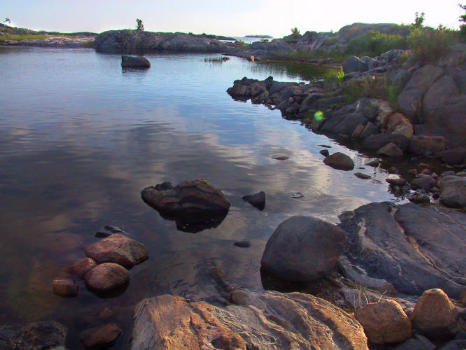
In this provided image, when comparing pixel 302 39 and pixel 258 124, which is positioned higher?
pixel 302 39

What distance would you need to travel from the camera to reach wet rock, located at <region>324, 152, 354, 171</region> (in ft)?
56.6

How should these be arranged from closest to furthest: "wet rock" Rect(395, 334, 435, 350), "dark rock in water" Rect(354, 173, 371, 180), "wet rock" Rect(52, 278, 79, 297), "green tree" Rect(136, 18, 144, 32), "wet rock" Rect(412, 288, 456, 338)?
"wet rock" Rect(395, 334, 435, 350), "wet rock" Rect(412, 288, 456, 338), "wet rock" Rect(52, 278, 79, 297), "dark rock in water" Rect(354, 173, 371, 180), "green tree" Rect(136, 18, 144, 32)

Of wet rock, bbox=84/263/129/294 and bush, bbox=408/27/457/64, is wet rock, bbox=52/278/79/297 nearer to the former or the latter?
wet rock, bbox=84/263/129/294

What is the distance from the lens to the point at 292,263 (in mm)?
8758

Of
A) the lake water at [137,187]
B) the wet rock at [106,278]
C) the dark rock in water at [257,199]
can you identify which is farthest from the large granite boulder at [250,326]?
the dark rock in water at [257,199]

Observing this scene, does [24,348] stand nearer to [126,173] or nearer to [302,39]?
[126,173]

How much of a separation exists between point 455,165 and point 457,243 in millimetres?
9191

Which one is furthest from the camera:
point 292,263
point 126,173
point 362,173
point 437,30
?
point 437,30

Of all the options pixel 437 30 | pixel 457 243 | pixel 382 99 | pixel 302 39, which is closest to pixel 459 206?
pixel 457 243

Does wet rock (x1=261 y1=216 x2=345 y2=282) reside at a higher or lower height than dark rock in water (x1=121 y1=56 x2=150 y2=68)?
lower

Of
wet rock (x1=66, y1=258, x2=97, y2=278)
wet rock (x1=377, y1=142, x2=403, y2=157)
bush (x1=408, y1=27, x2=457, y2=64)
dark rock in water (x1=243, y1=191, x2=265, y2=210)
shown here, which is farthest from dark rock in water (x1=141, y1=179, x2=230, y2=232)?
bush (x1=408, y1=27, x2=457, y2=64)

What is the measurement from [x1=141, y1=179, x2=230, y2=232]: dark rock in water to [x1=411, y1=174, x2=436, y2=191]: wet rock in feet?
→ 26.3

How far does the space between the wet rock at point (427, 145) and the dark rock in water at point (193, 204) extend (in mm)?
12088

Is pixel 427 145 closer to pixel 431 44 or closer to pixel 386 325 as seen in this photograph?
pixel 431 44
